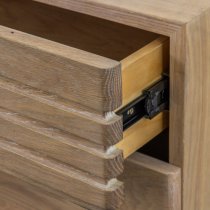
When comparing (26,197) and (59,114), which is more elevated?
(59,114)

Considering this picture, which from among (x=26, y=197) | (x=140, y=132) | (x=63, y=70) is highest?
(x=63, y=70)

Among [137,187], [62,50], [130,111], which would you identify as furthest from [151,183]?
[62,50]

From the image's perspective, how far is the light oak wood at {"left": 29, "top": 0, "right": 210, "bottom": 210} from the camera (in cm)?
81

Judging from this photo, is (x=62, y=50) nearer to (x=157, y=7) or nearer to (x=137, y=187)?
(x=157, y=7)

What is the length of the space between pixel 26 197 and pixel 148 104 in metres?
0.23

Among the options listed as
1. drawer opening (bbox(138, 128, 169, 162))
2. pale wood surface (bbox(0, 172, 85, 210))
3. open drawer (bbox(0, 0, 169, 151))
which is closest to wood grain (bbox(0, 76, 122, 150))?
open drawer (bbox(0, 0, 169, 151))

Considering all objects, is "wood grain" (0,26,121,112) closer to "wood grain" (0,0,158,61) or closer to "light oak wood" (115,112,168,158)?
"light oak wood" (115,112,168,158)

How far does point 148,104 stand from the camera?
82 cm

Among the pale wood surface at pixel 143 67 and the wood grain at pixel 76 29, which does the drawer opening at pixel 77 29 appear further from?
the pale wood surface at pixel 143 67

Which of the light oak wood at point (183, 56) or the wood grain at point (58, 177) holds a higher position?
the light oak wood at point (183, 56)

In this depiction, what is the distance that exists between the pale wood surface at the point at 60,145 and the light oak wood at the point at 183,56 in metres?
0.13

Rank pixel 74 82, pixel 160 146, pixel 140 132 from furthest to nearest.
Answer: pixel 160 146 < pixel 140 132 < pixel 74 82

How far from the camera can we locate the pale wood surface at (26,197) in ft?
2.86

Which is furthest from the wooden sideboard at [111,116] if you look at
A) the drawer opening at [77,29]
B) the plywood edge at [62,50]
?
the drawer opening at [77,29]
